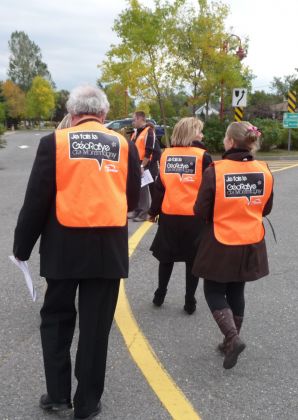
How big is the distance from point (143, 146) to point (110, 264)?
6.11 m

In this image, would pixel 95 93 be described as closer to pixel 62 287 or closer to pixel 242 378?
pixel 62 287

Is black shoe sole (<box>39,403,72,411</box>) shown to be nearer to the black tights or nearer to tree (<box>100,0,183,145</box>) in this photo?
the black tights

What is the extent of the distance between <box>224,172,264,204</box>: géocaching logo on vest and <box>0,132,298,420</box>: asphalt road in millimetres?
1170

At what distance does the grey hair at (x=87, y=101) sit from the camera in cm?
266

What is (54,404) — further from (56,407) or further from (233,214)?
(233,214)

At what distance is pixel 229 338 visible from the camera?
334 centimetres

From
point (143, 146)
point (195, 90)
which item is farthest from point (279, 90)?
point (143, 146)

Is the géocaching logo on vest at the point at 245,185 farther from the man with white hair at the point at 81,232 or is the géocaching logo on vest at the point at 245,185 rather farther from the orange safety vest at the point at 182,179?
the orange safety vest at the point at 182,179

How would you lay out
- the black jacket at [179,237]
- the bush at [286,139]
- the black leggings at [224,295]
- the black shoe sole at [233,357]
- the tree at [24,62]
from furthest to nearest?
the tree at [24,62]
the bush at [286,139]
the black jacket at [179,237]
the black leggings at [224,295]
the black shoe sole at [233,357]

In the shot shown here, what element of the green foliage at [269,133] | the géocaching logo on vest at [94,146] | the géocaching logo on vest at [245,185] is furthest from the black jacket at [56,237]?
the green foliage at [269,133]

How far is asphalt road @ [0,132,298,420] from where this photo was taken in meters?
2.95

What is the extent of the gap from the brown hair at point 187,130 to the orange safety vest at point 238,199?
98cm

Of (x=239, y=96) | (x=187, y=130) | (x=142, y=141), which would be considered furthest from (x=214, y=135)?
(x=187, y=130)

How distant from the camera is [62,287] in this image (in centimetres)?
269
